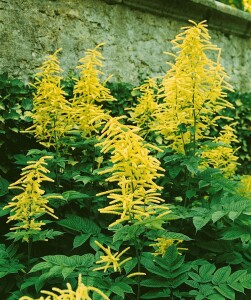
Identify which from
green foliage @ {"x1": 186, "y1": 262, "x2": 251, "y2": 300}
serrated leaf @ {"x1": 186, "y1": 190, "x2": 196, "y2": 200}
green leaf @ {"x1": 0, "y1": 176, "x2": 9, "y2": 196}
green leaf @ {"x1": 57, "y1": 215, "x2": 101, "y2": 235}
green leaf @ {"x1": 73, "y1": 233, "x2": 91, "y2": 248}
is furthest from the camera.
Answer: green leaf @ {"x1": 0, "y1": 176, "x2": 9, "y2": 196}

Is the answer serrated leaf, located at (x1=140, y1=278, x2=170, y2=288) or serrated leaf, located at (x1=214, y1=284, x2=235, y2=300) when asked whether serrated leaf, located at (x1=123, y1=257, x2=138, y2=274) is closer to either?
serrated leaf, located at (x1=140, y1=278, x2=170, y2=288)

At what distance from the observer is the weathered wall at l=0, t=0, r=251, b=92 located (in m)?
4.36

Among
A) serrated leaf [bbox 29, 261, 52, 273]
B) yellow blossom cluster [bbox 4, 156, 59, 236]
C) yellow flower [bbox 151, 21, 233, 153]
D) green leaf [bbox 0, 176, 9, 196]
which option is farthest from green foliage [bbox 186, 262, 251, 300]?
green leaf [bbox 0, 176, 9, 196]

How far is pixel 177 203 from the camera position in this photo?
300cm

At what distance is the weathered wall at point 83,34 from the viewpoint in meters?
4.36

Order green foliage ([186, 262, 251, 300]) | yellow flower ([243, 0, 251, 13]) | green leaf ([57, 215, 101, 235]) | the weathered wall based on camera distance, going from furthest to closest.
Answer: yellow flower ([243, 0, 251, 13])
the weathered wall
green leaf ([57, 215, 101, 235])
green foliage ([186, 262, 251, 300])

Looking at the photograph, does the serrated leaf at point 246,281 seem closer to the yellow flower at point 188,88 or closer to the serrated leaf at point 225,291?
the serrated leaf at point 225,291

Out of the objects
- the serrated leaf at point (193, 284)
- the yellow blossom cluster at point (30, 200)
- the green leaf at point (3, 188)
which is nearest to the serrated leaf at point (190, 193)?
the serrated leaf at point (193, 284)

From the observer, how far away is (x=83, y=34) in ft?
16.4

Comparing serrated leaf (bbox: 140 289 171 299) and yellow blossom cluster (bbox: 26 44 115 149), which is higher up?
yellow blossom cluster (bbox: 26 44 115 149)

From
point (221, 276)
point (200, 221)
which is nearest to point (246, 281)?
point (221, 276)

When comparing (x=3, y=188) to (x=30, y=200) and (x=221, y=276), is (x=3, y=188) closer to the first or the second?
(x=30, y=200)

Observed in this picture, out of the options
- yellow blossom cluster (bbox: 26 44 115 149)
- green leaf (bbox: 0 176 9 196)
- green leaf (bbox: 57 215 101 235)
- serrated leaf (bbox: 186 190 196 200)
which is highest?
yellow blossom cluster (bbox: 26 44 115 149)

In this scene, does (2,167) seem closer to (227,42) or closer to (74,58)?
(74,58)
